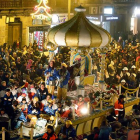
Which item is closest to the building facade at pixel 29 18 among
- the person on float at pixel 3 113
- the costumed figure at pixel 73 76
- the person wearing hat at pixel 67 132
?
the costumed figure at pixel 73 76

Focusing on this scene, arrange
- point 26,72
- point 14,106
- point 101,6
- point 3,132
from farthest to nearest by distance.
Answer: point 101,6 < point 26,72 < point 14,106 < point 3,132

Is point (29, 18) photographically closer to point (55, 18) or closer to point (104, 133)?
point (55, 18)

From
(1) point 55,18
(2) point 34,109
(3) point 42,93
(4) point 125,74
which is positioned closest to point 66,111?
(2) point 34,109

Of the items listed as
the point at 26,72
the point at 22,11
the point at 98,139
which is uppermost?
the point at 22,11

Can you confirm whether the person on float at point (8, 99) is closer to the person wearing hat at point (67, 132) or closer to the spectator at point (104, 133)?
the person wearing hat at point (67, 132)

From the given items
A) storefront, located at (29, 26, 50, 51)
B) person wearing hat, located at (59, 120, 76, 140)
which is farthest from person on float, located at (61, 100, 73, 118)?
storefront, located at (29, 26, 50, 51)

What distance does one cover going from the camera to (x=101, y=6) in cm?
3725

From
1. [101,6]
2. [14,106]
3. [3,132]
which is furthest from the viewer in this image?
[101,6]

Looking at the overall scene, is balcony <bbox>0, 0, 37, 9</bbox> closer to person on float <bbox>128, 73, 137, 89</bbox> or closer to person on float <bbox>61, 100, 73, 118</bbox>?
person on float <bbox>128, 73, 137, 89</bbox>

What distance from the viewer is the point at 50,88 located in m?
16.8

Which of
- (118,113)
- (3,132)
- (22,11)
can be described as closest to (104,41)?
(118,113)

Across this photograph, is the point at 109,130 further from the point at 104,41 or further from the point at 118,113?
the point at 104,41

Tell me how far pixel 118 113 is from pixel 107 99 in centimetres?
128

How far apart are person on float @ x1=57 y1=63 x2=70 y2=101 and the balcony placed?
15.8m
